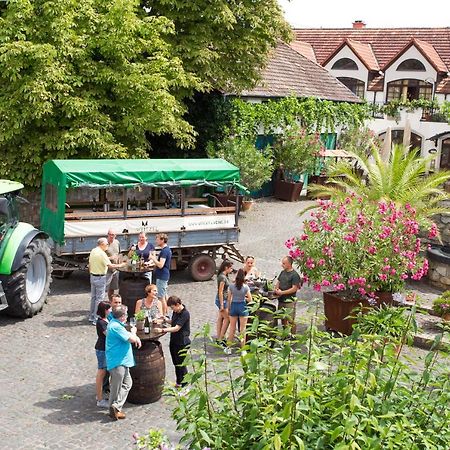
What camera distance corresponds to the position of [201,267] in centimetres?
1756

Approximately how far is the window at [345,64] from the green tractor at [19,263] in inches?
1370

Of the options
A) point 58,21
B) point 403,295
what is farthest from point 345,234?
point 58,21

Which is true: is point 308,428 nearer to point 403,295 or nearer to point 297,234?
point 403,295

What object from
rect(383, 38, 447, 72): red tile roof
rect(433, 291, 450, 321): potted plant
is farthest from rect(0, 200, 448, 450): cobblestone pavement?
rect(383, 38, 447, 72): red tile roof

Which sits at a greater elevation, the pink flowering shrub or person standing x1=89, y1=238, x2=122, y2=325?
the pink flowering shrub

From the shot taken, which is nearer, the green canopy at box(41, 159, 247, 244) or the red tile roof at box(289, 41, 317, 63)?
the green canopy at box(41, 159, 247, 244)

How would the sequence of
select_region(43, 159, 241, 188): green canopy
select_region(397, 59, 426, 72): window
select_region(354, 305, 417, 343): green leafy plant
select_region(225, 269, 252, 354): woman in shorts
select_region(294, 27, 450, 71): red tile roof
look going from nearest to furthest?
select_region(354, 305, 417, 343): green leafy plant, select_region(225, 269, 252, 354): woman in shorts, select_region(43, 159, 241, 188): green canopy, select_region(397, 59, 426, 72): window, select_region(294, 27, 450, 71): red tile roof

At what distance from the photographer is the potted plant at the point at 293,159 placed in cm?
2969

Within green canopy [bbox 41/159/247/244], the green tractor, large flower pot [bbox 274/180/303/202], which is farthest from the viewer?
large flower pot [bbox 274/180/303/202]

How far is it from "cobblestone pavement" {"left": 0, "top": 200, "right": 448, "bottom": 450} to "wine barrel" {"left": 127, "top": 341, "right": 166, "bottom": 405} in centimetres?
13

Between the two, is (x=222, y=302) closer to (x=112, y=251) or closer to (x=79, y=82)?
(x=112, y=251)

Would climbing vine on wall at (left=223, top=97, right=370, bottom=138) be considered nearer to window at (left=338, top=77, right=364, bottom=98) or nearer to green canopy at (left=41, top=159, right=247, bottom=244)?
window at (left=338, top=77, right=364, bottom=98)

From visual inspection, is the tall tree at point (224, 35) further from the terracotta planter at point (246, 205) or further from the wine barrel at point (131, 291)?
the wine barrel at point (131, 291)

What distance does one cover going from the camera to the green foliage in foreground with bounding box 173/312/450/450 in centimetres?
483
